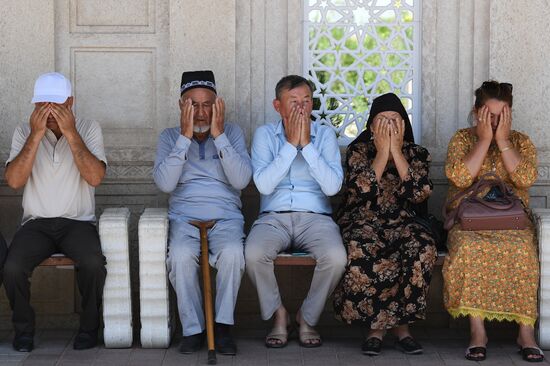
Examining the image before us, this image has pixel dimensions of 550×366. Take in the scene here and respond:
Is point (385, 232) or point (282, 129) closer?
point (385, 232)

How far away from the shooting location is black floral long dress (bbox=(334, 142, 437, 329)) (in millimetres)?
5809

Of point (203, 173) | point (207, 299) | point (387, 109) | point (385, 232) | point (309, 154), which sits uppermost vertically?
point (387, 109)

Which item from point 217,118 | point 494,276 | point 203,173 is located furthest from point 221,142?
point 494,276

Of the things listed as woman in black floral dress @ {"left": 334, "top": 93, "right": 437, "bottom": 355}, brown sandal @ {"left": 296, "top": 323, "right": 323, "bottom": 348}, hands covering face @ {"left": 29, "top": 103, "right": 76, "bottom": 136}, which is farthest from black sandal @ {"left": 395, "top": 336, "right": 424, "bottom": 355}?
hands covering face @ {"left": 29, "top": 103, "right": 76, "bottom": 136}

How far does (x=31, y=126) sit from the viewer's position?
19.5 feet

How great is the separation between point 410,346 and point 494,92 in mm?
1545

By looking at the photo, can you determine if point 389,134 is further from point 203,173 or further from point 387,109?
point 203,173

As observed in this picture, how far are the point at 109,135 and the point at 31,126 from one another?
2.72ft

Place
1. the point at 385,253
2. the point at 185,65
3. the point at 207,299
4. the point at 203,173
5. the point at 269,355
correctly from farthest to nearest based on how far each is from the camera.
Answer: the point at 185,65 → the point at 203,173 → the point at 385,253 → the point at 269,355 → the point at 207,299

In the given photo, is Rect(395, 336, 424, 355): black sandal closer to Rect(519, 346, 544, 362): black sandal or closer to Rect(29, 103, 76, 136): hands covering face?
Rect(519, 346, 544, 362): black sandal

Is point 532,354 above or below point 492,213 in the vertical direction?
below

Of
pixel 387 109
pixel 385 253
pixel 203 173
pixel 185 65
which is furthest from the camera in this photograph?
pixel 185 65

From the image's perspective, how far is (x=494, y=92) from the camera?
6.06 metres

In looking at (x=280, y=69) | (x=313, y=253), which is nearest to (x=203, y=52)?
(x=280, y=69)
